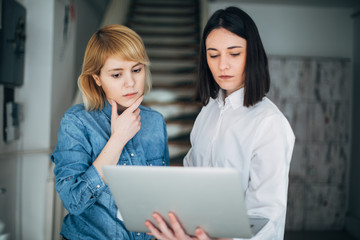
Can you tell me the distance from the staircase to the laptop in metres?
2.14

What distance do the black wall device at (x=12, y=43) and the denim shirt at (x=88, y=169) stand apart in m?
1.14

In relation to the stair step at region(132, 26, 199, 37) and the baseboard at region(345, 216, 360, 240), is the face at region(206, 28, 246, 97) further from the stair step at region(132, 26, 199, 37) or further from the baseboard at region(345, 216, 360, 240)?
the baseboard at region(345, 216, 360, 240)

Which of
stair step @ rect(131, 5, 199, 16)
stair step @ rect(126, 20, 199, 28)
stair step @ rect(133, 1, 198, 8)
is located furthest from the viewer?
stair step @ rect(133, 1, 198, 8)

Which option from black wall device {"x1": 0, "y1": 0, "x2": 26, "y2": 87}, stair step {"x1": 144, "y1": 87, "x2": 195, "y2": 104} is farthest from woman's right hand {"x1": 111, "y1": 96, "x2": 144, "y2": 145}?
stair step {"x1": 144, "y1": 87, "x2": 195, "y2": 104}

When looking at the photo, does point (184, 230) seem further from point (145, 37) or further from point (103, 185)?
point (145, 37)

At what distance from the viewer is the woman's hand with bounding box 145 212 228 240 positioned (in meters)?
0.82

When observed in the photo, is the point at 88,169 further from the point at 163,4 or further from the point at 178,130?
the point at 163,4

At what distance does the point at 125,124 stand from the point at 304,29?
14.3ft

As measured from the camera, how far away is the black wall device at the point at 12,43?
1817 millimetres

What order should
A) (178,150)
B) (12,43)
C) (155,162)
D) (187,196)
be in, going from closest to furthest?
(187,196)
(155,162)
(12,43)
(178,150)

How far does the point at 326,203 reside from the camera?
4.12 metres

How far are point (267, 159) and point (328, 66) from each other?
144 inches

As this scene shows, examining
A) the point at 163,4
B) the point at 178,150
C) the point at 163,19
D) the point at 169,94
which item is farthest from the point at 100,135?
the point at 163,4

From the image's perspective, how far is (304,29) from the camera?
14.9 feet
